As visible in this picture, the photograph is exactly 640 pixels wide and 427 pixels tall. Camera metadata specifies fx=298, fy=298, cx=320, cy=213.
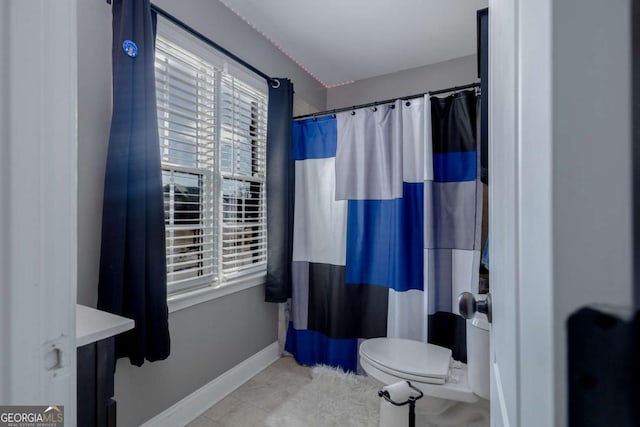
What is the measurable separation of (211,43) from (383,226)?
160 centimetres

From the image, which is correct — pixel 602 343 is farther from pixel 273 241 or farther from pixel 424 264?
pixel 273 241

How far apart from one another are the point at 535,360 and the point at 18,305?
61 centimetres

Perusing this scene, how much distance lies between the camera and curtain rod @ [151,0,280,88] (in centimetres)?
155

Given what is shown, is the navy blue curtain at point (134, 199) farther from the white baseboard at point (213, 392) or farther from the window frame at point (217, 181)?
the white baseboard at point (213, 392)

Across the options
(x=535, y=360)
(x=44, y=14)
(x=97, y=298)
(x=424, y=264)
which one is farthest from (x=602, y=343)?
(x=424, y=264)

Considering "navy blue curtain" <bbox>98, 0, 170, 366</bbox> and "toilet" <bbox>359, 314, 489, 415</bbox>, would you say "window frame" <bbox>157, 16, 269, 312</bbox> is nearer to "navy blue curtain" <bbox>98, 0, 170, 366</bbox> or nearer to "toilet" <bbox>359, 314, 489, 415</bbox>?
"navy blue curtain" <bbox>98, 0, 170, 366</bbox>

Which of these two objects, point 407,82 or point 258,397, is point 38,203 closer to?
point 258,397

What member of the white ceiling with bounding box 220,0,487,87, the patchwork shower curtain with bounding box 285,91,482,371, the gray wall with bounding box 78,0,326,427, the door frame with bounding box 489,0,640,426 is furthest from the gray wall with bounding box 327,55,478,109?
the door frame with bounding box 489,0,640,426

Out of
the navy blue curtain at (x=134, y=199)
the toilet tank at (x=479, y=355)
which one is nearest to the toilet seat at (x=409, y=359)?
the toilet tank at (x=479, y=355)

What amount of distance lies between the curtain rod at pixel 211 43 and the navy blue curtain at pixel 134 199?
0.49 ft

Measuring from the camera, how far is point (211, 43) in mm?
1808

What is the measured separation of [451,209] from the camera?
190 cm

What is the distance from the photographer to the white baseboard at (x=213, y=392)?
1595mm

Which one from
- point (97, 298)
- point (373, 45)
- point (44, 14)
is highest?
point (373, 45)
